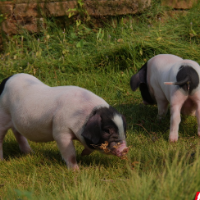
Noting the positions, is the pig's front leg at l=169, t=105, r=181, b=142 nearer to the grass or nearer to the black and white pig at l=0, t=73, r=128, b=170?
the grass

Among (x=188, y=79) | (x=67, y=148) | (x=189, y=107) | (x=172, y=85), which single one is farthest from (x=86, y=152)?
(x=189, y=107)

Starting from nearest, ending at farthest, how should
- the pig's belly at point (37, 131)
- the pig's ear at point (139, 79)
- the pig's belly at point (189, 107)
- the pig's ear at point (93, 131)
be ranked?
the pig's ear at point (93, 131) < the pig's belly at point (37, 131) < the pig's belly at point (189, 107) < the pig's ear at point (139, 79)

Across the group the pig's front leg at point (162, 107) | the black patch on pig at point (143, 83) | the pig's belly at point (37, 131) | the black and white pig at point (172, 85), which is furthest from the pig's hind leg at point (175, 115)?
the pig's belly at point (37, 131)

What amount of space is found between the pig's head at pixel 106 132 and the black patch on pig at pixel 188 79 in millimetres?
1108

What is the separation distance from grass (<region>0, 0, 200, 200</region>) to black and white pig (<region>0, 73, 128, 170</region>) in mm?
271

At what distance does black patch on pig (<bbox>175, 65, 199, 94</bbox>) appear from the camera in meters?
4.30

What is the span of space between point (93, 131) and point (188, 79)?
4.91ft

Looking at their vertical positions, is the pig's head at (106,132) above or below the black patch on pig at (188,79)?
below

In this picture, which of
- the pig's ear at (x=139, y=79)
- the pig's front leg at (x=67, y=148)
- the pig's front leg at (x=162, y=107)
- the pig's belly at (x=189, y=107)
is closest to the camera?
the pig's front leg at (x=67, y=148)

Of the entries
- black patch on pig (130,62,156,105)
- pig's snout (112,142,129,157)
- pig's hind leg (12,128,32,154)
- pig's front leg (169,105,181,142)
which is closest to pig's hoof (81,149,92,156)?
pig's snout (112,142,129,157)

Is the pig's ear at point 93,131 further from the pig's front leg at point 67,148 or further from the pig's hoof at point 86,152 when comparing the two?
the pig's hoof at point 86,152

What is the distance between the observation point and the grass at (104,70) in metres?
3.82

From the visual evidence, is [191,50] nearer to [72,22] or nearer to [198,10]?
[198,10]

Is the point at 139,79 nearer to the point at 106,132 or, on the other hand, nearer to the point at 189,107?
the point at 189,107
